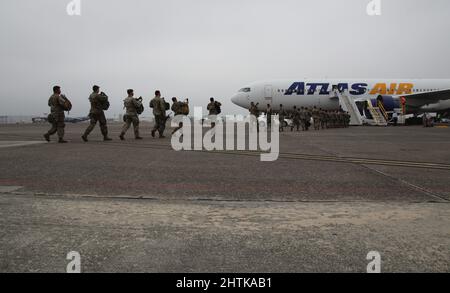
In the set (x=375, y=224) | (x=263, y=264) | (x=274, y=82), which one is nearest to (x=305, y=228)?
(x=375, y=224)

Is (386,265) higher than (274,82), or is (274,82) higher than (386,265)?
(274,82)

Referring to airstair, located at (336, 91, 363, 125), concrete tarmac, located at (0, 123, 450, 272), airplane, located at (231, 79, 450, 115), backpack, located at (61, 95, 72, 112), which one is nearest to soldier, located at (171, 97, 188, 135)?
backpack, located at (61, 95, 72, 112)

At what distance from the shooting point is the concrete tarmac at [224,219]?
2.00 metres

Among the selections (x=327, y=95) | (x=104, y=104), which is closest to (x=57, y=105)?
(x=104, y=104)

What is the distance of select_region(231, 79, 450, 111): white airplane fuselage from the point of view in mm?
27828

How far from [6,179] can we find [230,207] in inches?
126

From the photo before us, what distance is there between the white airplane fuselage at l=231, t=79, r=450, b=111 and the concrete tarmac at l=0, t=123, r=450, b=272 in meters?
23.0

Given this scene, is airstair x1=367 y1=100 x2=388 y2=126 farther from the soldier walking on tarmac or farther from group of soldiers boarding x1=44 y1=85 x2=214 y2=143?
the soldier walking on tarmac

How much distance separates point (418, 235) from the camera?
2412 millimetres

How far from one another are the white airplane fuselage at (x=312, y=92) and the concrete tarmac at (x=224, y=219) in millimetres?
23026

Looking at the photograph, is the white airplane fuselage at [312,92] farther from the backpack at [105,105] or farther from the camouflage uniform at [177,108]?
the backpack at [105,105]

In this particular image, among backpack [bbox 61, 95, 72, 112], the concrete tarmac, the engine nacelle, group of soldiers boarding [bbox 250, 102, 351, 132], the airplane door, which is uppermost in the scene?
the airplane door
